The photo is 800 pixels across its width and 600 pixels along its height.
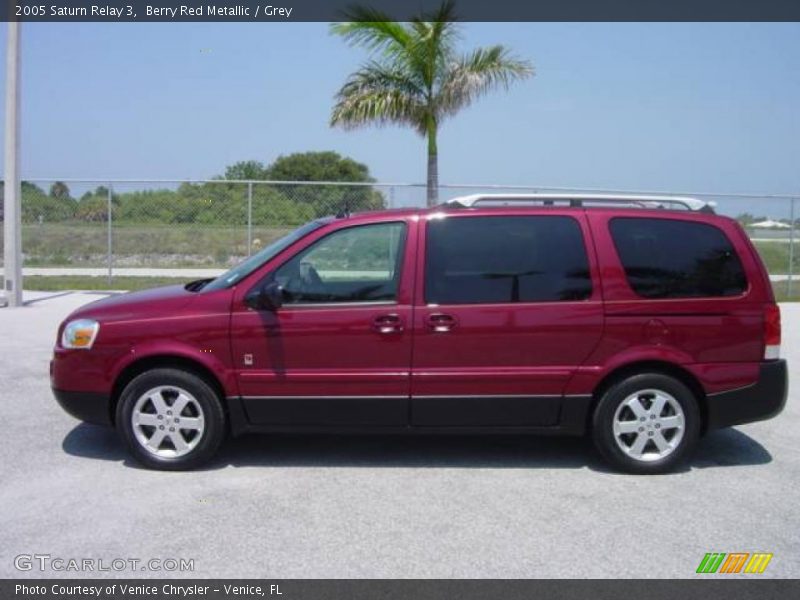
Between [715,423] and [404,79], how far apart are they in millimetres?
8577

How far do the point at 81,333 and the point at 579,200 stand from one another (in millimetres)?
3420

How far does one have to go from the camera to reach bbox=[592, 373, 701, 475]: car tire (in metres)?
5.18

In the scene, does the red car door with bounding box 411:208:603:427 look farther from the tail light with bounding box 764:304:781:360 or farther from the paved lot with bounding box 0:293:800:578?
the tail light with bounding box 764:304:781:360

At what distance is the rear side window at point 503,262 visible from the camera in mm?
5141

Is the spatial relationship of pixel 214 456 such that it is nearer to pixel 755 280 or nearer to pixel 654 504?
pixel 654 504

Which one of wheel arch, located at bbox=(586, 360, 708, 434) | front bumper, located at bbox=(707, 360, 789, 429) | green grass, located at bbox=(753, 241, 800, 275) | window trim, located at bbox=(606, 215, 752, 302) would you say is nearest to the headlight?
wheel arch, located at bbox=(586, 360, 708, 434)

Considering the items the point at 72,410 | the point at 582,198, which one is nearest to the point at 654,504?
the point at 582,198

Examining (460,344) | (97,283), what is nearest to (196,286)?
→ (460,344)

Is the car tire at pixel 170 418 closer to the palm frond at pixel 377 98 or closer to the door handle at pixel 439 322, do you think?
the door handle at pixel 439 322

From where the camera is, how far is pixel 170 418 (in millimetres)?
5160

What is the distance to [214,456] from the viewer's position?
541 centimetres
